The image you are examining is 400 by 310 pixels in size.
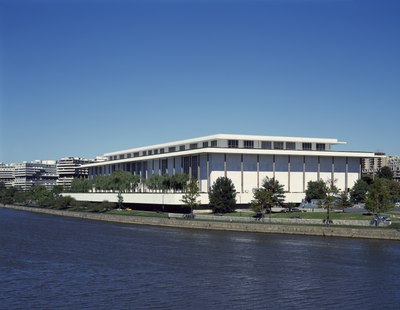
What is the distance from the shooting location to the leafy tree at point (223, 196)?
263ft

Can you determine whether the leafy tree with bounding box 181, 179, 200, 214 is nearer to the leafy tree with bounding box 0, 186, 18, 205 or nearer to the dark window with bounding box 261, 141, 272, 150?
the dark window with bounding box 261, 141, 272, 150

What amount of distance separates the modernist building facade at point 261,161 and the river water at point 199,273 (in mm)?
32737

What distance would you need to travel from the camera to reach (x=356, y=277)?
34125 mm

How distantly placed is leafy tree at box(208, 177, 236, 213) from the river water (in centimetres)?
2359

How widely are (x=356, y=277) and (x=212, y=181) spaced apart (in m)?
54.1

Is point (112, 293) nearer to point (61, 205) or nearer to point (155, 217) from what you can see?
point (155, 217)

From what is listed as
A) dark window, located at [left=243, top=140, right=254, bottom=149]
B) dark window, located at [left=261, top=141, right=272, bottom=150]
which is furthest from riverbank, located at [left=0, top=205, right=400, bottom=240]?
dark window, located at [left=261, top=141, right=272, bottom=150]

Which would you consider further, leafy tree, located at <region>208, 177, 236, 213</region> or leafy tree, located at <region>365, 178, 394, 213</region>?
leafy tree, located at <region>208, 177, 236, 213</region>

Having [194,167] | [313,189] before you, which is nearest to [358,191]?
[313,189]

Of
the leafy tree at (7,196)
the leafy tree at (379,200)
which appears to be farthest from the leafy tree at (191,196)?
the leafy tree at (7,196)

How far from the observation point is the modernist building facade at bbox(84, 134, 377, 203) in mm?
88688

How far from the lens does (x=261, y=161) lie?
298 feet

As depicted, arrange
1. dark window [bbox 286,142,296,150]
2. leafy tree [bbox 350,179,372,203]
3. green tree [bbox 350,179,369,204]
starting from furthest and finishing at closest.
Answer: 1. dark window [bbox 286,142,296,150]
2. leafy tree [bbox 350,179,372,203]
3. green tree [bbox 350,179,369,204]

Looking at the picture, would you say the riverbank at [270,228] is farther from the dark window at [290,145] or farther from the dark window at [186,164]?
the dark window at [290,145]
